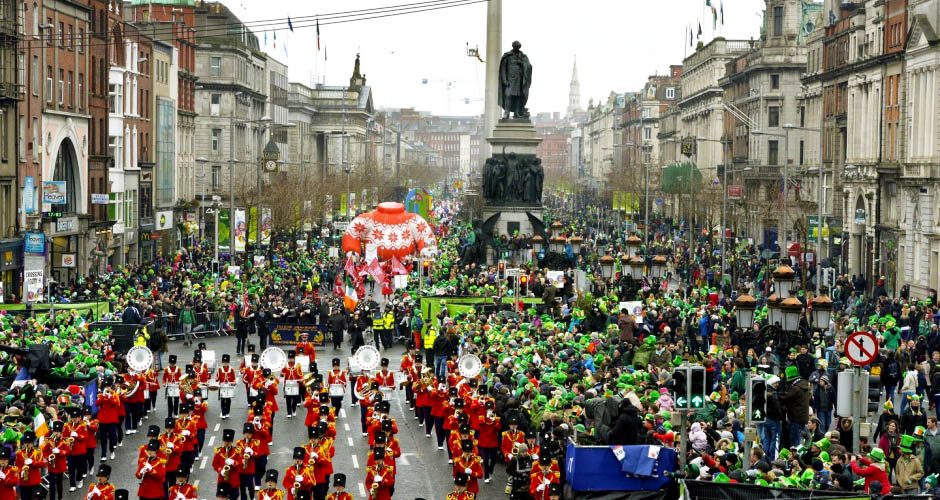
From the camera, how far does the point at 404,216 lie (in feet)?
206

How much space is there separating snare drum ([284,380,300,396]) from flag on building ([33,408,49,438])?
901cm

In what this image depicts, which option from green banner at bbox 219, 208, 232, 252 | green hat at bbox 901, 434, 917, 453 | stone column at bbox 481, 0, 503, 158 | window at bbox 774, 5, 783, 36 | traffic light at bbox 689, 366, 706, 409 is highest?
window at bbox 774, 5, 783, 36

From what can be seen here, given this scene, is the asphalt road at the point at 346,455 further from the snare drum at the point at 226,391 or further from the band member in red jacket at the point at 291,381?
the snare drum at the point at 226,391

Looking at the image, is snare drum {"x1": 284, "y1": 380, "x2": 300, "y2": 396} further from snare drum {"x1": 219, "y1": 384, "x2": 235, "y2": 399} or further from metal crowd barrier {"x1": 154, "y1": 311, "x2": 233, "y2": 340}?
metal crowd barrier {"x1": 154, "y1": 311, "x2": 233, "y2": 340}

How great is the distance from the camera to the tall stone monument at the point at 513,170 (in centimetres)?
6606

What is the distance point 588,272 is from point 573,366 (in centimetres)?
3232

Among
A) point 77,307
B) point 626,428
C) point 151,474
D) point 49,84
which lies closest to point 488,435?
point 626,428

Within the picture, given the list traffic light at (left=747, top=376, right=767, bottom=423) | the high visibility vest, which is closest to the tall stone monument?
the high visibility vest

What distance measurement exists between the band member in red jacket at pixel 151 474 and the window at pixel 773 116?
8550 cm

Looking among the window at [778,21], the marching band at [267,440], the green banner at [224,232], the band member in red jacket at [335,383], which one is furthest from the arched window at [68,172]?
the window at [778,21]

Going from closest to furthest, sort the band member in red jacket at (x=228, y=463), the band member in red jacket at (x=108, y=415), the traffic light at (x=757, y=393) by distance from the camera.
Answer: the traffic light at (x=757, y=393) < the band member in red jacket at (x=228, y=463) < the band member in red jacket at (x=108, y=415)

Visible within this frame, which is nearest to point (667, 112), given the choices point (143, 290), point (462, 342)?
point (143, 290)

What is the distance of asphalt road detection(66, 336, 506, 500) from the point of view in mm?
26438

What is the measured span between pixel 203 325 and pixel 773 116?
204 ft
